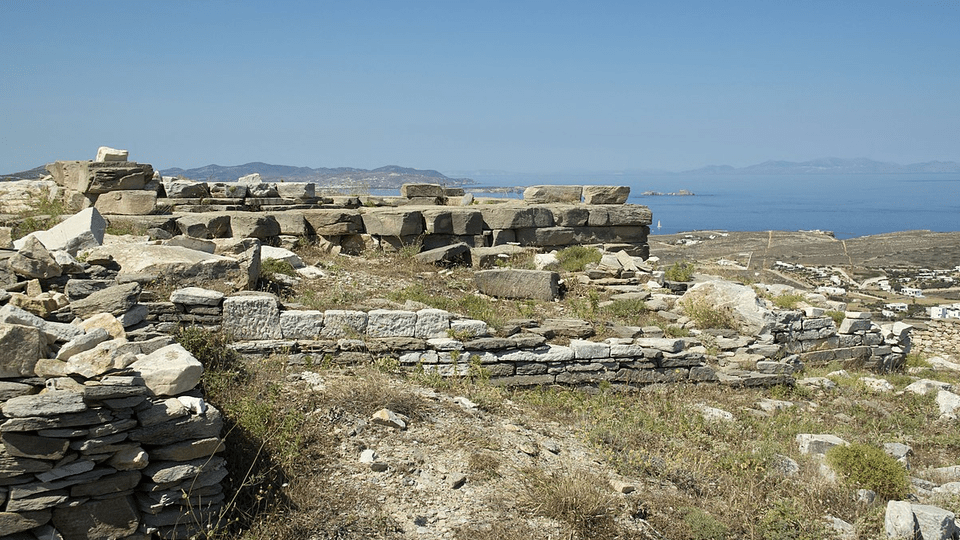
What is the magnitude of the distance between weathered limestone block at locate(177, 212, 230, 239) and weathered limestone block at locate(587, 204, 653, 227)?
7.41 m

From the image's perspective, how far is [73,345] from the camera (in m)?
4.80

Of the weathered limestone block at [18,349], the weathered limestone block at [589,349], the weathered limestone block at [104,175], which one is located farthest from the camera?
the weathered limestone block at [104,175]

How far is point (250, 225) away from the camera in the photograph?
12.4 m

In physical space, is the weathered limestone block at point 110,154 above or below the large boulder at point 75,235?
above

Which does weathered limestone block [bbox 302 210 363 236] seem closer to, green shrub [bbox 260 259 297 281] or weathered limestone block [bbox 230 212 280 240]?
weathered limestone block [bbox 230 212 280 240]

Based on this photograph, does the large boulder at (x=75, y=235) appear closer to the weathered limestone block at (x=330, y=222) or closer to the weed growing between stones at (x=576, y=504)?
the weathered limestone block at (x=330, y=222)

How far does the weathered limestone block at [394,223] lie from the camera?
1334 centimetres

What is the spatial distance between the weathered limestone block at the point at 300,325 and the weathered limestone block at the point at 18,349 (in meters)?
3.15

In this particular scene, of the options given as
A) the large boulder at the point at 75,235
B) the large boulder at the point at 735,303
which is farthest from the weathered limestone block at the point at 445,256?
the large boulder at the point at 75,235

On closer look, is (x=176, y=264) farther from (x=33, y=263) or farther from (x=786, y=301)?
(x=786, y=301)

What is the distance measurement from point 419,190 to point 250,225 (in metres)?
4.83

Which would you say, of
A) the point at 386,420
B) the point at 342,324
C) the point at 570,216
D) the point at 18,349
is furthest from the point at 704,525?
the point at 570,216

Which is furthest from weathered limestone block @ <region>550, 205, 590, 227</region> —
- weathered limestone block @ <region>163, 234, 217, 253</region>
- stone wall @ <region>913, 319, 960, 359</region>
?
stone wall @ <region>913, 319, 960, 359</region>

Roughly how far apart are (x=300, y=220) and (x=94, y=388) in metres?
9.17
